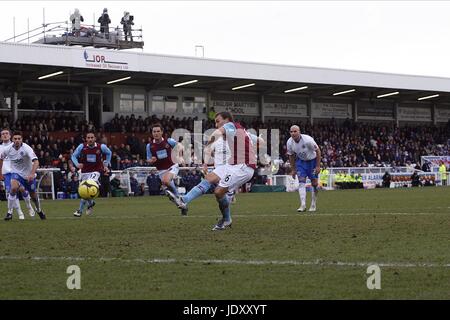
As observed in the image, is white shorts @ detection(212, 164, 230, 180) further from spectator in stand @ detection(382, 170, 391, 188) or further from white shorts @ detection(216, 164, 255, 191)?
spectator in stand @ detection(382, 170, 391, 188)

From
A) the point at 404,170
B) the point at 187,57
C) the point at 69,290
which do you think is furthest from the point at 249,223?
the point at 404,170

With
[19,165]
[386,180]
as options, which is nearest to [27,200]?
[19,165]

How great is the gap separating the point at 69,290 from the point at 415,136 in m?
59.5

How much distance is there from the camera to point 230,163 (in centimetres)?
1430

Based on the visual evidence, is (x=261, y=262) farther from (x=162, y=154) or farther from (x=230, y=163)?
(x=162, y=154)

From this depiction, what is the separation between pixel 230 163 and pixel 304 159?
664 cm

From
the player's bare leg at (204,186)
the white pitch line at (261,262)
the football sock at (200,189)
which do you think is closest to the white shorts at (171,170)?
the player's bare leg at (204,186)

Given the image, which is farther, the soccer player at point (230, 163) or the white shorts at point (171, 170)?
the white shorts at point (171, 170)

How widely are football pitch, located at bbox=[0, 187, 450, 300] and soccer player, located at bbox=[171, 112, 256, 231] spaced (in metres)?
0.60

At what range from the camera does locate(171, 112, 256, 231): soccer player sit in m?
13.9

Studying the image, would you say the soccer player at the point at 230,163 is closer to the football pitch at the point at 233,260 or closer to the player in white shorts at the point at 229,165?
the player in white shorts at the point at 229,165

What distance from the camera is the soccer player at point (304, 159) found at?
803 inches

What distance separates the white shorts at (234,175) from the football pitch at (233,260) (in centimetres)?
80
